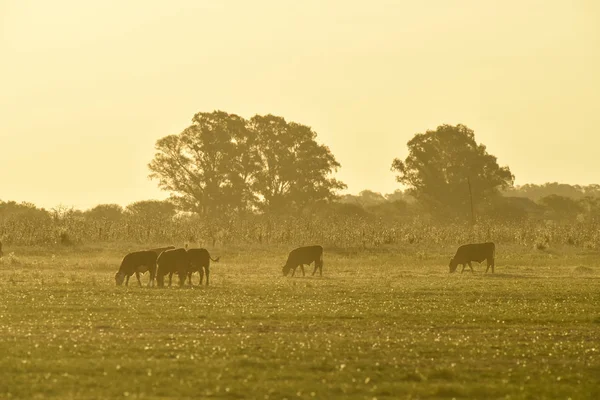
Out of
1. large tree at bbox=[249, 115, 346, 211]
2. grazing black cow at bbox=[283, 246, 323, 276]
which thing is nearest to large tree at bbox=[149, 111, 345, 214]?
large tree at bbox=[249, 115, 346, 211]

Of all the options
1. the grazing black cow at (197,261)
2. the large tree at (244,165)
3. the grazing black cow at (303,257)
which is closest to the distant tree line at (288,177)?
the large tree at (244,165)

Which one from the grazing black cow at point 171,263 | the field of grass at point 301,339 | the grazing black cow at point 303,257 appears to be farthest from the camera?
the grazing black cow at point 303,257

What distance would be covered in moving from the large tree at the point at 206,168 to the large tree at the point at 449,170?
64.8 ft

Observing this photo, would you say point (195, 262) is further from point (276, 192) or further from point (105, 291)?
point (276, 192)

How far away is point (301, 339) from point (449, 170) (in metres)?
102

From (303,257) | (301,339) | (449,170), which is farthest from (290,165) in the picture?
(301,339)

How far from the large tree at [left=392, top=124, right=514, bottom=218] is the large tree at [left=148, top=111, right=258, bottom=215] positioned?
19.7 metres

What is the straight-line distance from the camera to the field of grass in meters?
17.6

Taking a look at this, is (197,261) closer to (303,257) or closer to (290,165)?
(303,257)

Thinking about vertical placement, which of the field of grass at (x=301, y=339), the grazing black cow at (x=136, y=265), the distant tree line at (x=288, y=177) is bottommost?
the field of grass at (x=301, y=339)

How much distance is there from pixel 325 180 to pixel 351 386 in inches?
4141

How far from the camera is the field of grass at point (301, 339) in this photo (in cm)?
1756

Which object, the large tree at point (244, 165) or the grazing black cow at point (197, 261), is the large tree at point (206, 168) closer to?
the large tree at point (244, 165)

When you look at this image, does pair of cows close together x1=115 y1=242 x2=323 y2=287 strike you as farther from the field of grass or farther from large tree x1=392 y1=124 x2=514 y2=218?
large tree x1=392 y1=124 x2=514 y2=218
